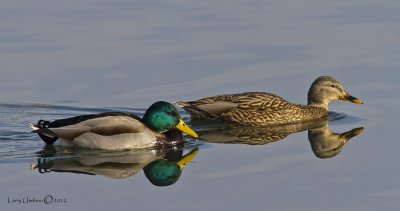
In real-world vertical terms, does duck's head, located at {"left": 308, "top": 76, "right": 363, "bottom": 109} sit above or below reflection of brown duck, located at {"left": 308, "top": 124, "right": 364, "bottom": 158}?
above

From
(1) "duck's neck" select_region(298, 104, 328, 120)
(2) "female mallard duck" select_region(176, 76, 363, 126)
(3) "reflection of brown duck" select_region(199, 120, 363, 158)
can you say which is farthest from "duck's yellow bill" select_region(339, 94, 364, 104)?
(3) "reflection of brown duck" select_region(199, 120, 363, 158)

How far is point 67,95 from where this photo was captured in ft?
59.6

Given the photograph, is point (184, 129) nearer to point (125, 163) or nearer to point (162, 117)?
point (162, 117)

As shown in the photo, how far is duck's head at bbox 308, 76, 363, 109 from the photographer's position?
1812 centimetres

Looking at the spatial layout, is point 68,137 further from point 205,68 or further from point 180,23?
point 180,23

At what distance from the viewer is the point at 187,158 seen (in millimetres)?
15383

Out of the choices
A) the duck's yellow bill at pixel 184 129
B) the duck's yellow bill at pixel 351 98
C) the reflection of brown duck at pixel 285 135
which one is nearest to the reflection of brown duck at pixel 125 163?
the duck's yellow bill at pixel 184 129

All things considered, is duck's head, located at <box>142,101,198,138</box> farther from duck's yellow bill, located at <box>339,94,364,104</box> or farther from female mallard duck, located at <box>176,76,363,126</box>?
duck's yellow bill, located at <box>339,94,364,104</box>

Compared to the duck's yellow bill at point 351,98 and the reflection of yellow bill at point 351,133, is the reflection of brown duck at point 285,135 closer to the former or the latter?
the reflection of yellow bill at point 351,133

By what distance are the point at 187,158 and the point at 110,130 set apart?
46.5 inches

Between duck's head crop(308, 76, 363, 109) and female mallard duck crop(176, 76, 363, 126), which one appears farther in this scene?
duck's head crop(308, 76, 363, 109)

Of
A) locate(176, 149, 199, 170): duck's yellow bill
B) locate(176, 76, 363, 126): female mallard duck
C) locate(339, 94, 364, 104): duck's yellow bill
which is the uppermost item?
locate(339, 94, 364, 104): duck's yellow bill

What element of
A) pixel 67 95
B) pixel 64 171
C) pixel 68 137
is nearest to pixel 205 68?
pixel 67 95

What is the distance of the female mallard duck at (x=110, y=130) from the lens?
52.1 ft
